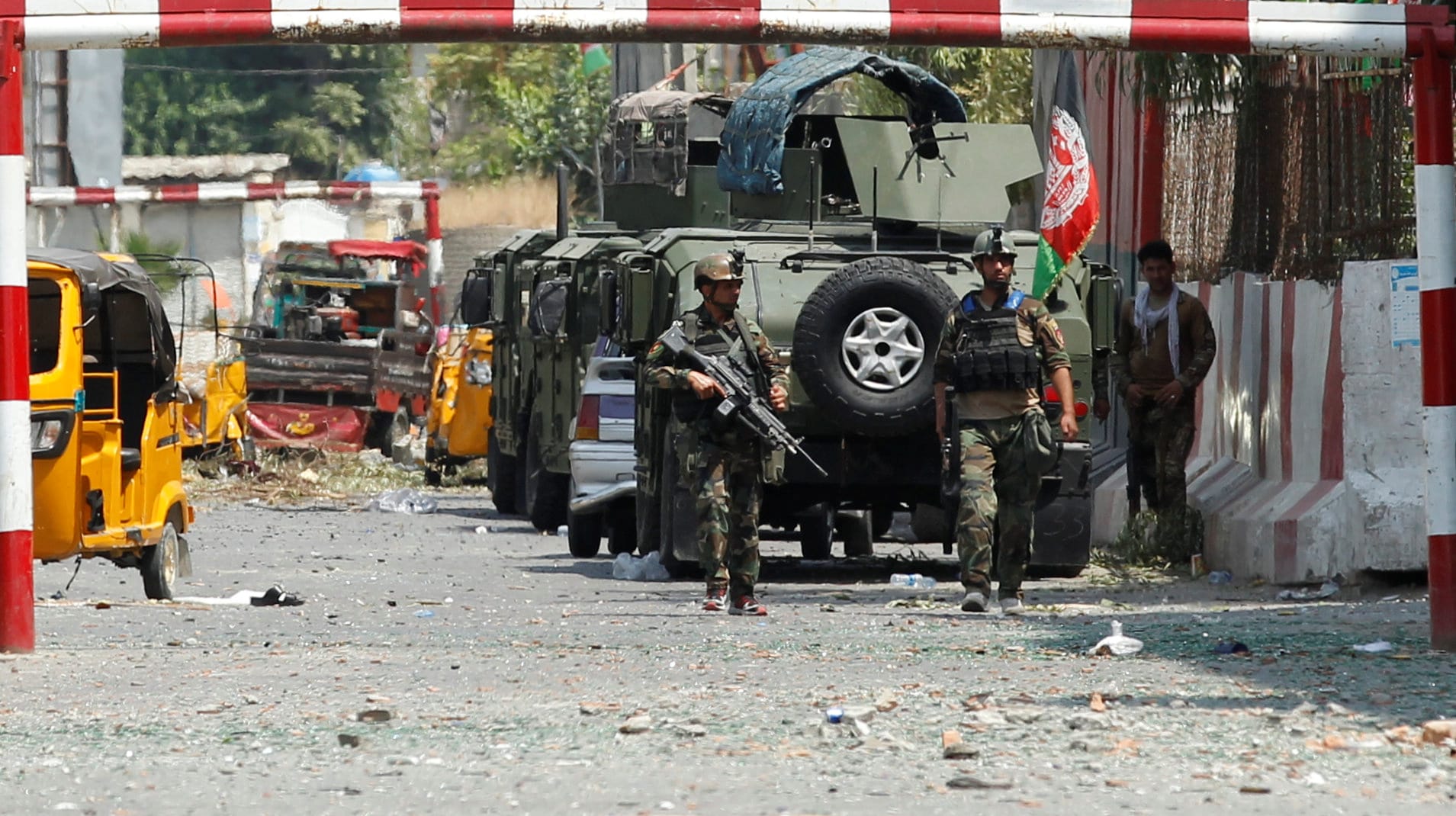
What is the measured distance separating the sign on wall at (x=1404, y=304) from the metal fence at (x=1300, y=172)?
1.54ft

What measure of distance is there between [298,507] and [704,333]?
12282mm

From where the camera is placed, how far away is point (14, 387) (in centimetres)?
963

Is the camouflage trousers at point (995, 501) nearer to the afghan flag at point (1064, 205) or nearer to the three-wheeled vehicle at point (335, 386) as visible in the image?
the afghan flag at point (1064, 205)

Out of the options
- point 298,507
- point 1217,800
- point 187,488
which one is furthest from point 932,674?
point 187,488

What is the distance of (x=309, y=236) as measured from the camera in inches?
2076

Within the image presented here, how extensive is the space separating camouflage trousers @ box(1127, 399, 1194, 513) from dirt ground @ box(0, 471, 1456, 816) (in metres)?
2.07

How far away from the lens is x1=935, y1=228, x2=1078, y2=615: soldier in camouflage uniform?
1214 centimetres

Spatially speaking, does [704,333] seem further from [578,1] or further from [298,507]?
[298,507]

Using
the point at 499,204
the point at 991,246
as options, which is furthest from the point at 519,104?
the point at 991,246

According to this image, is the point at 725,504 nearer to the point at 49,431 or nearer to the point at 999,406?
the point at 999,406

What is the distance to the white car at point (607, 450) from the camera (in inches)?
666

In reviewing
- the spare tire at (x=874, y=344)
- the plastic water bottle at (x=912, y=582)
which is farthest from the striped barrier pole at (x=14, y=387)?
the plastic water bottle at (x=912, y=582)

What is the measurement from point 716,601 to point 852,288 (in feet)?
7.02

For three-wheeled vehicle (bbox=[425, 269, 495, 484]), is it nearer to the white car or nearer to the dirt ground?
the white car
